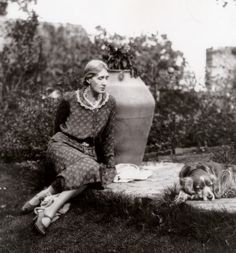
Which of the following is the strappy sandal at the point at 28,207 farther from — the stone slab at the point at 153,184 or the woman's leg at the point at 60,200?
the stone slab at the point at 153,184

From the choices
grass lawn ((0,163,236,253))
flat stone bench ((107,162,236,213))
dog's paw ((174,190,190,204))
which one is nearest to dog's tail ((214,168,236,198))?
flat stone bench ((107,162,236,213))

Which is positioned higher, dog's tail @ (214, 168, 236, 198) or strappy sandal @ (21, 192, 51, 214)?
dog's tail @ (214, 168, 236, 198)

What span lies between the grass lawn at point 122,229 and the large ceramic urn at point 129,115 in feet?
3.57

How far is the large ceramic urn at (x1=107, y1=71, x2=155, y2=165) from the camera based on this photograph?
5.65m

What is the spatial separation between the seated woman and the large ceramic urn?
42 cm

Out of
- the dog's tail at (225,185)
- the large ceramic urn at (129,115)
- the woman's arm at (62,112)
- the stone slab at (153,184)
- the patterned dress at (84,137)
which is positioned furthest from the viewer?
the large ceramic urn at (129,115)

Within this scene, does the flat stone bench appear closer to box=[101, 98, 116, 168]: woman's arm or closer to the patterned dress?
the patterned dress

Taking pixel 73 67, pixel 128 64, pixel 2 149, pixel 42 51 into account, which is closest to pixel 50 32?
pixel 42 51

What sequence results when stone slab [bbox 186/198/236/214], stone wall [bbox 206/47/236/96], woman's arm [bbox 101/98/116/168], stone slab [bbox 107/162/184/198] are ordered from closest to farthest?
1. stone slab [bbox 186/198/236/214]
2. stone slab [bbox 107/162/184/198]
3. woman's arm [bbox 101/98/116/168]
4. stone wall [bbox 206/47/236/96]

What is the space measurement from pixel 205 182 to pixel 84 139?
136cm

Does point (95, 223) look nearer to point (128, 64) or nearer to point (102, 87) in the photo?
point (102, 87)

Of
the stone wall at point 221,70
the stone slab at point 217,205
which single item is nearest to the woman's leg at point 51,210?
the stone slab at point 217,205

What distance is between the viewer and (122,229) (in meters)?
4.17

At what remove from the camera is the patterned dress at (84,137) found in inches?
187
